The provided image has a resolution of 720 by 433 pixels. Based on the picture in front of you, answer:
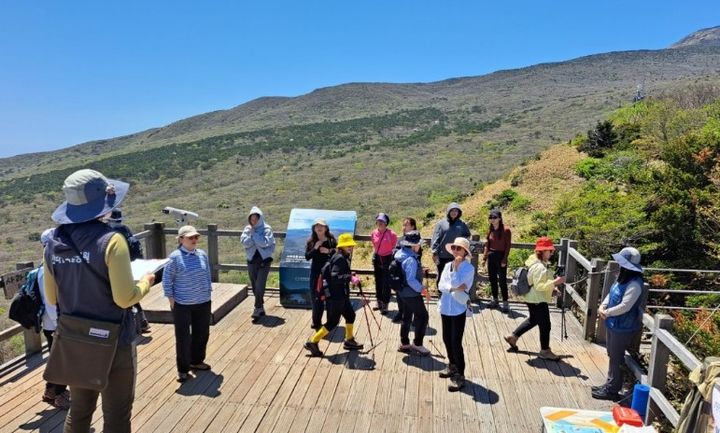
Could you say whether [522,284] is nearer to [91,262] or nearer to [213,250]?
[91,262]

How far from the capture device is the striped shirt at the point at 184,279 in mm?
5844

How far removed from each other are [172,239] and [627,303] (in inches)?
915

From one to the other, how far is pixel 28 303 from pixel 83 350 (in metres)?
2.37

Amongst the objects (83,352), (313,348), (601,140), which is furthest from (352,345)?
(601,140)

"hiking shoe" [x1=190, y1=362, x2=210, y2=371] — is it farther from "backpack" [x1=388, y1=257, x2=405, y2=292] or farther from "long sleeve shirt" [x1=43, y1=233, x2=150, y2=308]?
"long sleeve shirt" [x1=43, y1=233, x2=150, y2=308]

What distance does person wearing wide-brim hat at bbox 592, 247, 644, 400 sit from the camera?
5.25 meters

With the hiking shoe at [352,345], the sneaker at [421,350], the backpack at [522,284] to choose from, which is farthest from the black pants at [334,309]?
the backpack at [522,284]

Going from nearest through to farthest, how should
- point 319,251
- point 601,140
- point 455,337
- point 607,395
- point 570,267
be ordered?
1. point 607,395
2. point 455,337
3. point 319,251
4. point 570,267
5. point 601,140

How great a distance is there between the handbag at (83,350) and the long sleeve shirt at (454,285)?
3.34 m

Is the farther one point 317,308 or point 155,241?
point 155,241

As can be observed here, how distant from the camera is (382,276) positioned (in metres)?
8.43

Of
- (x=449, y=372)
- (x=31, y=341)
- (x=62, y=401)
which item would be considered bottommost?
(x=449, y=372)

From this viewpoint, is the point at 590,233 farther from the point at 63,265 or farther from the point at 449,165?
the point at 449,165

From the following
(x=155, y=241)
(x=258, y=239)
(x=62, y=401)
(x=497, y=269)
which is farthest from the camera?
(x=155, y=241)
